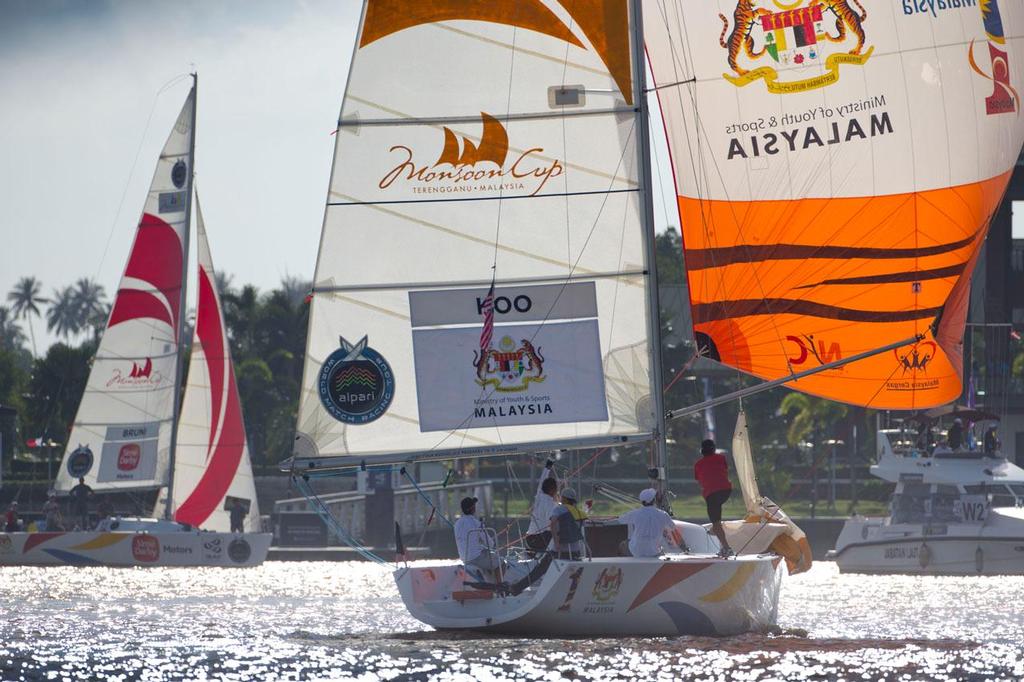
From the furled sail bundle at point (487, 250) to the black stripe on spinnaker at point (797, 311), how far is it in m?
2.91

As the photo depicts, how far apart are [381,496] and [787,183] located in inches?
1147

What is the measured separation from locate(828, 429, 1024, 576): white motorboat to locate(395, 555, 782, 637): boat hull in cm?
2069

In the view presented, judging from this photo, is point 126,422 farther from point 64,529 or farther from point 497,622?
point 497,622

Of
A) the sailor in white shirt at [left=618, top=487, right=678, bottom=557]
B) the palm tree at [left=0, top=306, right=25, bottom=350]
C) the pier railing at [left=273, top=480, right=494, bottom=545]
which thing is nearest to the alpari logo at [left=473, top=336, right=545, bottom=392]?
the sailor in white shirt at [left=618, top=487, right=678, bottom=557]

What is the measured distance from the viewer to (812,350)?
26.8m

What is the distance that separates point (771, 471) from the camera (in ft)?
199

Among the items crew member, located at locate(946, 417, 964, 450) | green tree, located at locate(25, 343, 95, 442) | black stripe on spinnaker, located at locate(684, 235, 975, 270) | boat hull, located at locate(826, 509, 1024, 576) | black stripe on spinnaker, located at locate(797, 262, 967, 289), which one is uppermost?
green tree, located at locate(25, 343, 95, 442)

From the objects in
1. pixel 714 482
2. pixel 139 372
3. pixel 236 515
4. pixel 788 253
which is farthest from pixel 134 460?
pixel 714 482

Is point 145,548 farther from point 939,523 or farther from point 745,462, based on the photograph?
Result: point 745,462

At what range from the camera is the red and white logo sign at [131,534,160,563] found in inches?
1715

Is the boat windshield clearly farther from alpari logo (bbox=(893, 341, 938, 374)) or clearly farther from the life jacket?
the life jacket

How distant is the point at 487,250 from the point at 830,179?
561cm

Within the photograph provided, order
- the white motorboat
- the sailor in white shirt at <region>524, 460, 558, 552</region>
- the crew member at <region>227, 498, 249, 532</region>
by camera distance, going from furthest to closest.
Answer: the crew member at <region>227, 498, 249, 532</region>
the white motorboat
the sailor in white shirt at <region>524, 460, 558, 552</region>

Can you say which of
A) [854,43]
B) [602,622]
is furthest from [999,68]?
[602,622]
